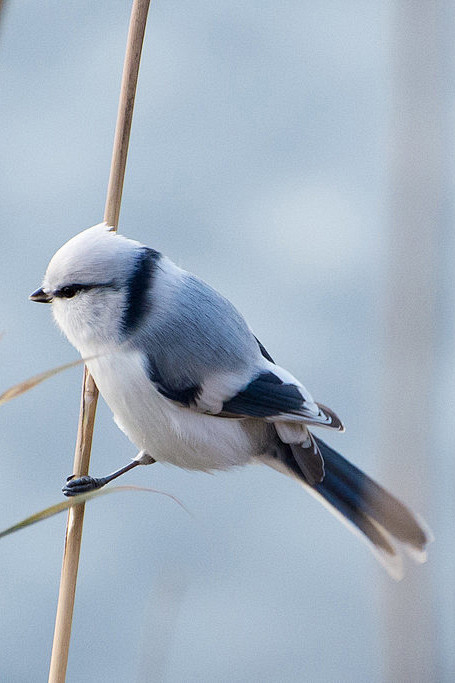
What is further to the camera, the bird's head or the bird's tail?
the bird's tail

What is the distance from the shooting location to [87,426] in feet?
2.34

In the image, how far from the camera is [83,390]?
81cm

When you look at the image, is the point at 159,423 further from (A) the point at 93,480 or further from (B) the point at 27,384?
(B) the point at 27,384

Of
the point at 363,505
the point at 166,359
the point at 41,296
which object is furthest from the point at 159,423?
the point at 363,505

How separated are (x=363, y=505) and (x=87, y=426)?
421 mm

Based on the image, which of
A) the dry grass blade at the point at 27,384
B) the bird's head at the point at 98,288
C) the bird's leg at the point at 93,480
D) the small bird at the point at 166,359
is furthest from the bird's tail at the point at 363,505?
the dry grass blade at the point at 27,384

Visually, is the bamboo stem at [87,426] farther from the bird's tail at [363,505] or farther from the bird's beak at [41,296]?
the bird's tail at [363,505]

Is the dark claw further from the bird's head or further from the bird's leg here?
the bird's head

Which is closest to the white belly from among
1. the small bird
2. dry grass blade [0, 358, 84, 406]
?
the small bird

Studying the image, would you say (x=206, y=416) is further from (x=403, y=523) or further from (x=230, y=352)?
(x=403, y=523)

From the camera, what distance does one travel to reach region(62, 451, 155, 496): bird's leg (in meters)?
0.78

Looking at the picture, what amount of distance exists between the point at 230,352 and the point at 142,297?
0.36ft

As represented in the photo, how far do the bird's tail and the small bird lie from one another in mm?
52

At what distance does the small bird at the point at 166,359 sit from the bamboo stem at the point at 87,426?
8 centimetres
